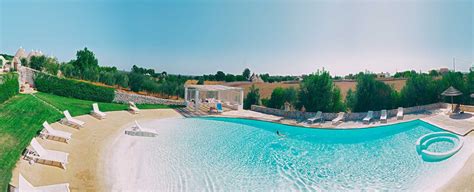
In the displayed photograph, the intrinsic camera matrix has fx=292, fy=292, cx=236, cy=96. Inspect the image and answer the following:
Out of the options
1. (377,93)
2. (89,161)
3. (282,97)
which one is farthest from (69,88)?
(377,93)

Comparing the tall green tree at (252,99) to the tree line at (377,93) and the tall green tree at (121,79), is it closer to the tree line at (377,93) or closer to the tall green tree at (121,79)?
the tree line at (377,93)

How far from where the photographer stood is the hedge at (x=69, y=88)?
1906 centimetres

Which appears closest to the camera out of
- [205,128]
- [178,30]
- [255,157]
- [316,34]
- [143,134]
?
[255,157]

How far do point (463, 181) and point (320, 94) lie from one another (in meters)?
9.65

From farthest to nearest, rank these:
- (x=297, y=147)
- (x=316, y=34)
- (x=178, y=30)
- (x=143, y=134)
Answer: (x=178, y=30), (x=316, y=34), (x=143, y=134), (x=297, y=147)

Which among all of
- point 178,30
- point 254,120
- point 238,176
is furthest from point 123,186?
point 178,30

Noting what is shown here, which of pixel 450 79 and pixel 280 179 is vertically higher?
pixel 450 79

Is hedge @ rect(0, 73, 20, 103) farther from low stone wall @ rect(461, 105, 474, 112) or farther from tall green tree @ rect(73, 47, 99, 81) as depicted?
low stone wall @ rect(461, 105, 474, 112)

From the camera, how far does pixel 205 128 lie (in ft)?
45.3

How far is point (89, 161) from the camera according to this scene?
8.12 metres

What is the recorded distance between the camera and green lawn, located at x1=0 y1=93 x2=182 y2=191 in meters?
7.23

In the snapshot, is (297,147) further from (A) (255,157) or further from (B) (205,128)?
(B) (205,128)

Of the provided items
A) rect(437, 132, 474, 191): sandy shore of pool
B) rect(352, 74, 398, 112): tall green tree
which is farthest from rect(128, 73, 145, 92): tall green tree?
rect(437, 132, 474, 191): sandy shore of pool

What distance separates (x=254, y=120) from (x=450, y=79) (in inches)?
424
